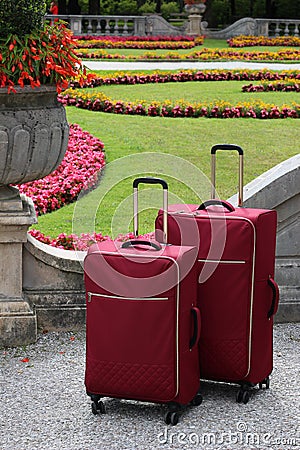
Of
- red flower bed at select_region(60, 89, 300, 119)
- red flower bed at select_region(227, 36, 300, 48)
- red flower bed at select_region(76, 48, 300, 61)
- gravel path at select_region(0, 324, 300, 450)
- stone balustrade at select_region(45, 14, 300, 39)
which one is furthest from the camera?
stone balustrade at select_region(45, 14, 300, 39)

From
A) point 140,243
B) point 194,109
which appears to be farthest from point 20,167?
point 194,109

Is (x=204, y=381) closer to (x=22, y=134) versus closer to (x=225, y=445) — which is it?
(x=225, y=445)

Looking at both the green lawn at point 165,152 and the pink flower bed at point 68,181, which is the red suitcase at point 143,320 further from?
the pink flower bed at point 68,181

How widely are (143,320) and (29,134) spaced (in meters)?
1.30

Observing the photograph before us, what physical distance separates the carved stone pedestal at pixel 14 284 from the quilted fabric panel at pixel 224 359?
1115 millimetres

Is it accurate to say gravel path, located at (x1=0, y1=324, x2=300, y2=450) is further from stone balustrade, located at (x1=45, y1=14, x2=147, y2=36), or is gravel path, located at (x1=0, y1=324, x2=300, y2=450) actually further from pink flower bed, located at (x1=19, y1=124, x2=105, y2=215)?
stone balustrade, located at (x1=45, y1=14, x2=147, y2=36)

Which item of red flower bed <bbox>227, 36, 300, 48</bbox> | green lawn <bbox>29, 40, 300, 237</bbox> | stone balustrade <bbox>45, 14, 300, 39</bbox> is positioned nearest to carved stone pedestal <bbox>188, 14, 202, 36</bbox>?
stone balustrade <bbox>45, 14, 300, 39</bbox>

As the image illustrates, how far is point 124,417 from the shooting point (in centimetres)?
425

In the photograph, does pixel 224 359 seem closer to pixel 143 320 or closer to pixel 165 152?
pixel 143 320

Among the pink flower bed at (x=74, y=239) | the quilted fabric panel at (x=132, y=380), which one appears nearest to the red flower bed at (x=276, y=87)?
the pink flower bed at (x=74, y=239)

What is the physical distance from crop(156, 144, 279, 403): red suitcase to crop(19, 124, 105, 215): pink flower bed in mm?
3653

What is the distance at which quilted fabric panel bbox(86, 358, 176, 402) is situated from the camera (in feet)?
Answer: 13.5

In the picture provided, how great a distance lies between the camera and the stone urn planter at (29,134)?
190 inches

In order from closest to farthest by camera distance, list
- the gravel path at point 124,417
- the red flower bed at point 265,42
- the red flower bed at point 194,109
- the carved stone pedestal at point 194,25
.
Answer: the gravel path at point 124,417 < the red flower bed at point 194,109 < the red flower bed at point 265,42 < the carved stone pedestal at point 194,25
